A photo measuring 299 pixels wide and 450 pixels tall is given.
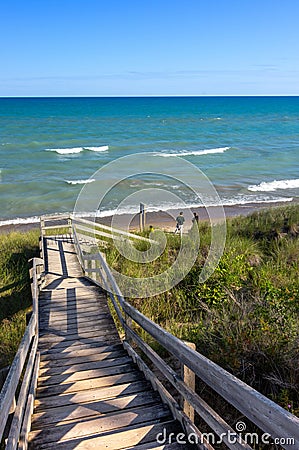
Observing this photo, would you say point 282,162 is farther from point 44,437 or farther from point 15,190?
point 44,437

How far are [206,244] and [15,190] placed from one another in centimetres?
2237

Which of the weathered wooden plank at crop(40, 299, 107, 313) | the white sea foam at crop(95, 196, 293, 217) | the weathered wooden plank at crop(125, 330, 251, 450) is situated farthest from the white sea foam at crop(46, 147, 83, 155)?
the weathered wooden plank at crop(125, 330, 251, 450)

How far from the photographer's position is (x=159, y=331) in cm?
363

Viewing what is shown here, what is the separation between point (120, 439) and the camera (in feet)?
10.3

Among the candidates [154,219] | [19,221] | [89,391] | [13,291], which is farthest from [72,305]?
[19,221]

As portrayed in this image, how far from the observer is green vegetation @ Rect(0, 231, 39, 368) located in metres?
7.34

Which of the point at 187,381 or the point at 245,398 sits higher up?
the point at 245,398

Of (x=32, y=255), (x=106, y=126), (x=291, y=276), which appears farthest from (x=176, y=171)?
(x=106, y=126)

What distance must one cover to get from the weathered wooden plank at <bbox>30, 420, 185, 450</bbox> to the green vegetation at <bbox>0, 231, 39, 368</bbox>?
4004 millimetres

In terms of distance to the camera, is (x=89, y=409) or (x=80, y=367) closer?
(x=89, y=409)

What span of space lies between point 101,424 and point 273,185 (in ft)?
98.5

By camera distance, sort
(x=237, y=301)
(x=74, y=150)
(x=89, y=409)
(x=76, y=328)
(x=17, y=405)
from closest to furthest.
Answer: (x=17, y=405) → (x=89, y=409) → (x=76, y=328) → (x=237, y=301) → (x=74, y=150)

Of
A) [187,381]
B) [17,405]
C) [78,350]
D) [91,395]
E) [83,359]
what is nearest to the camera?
[17,405]

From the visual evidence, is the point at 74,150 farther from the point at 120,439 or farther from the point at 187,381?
the point at 120,439
